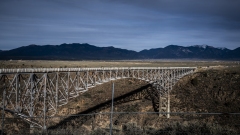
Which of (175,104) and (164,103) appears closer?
(164,103)

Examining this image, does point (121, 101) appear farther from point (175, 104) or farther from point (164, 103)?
point (175, 104)

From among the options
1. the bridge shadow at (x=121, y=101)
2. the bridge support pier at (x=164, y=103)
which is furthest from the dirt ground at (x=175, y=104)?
the bridge support pier at (x=164, y=103)

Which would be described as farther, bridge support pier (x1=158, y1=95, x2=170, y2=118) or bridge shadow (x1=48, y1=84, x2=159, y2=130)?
bridge support pier (x1=158, y1=95, x2=170, y2=118)

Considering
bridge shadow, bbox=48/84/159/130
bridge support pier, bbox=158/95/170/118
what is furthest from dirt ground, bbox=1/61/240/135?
bridge support pier, bbox=158/95/170/118

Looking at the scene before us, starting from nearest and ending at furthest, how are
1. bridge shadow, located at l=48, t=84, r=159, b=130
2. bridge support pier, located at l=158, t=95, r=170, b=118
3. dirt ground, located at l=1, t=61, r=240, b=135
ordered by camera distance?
dirt ground, located at l=1, t=61, r=240, b=135 < bridge shadow, located at l=48, t=84, r=159, b=130 < bridge support pier, located at l=158, t=95, r=170, b=118

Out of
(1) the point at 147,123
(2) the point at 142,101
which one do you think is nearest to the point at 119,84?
(2) the point at 142,101

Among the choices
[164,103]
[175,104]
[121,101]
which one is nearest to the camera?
[164,103]

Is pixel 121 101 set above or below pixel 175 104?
above

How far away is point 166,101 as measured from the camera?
45500mm

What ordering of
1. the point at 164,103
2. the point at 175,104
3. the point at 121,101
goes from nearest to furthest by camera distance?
1. the point at 164,103
2. the point at 121,101
3. the point at 175,104

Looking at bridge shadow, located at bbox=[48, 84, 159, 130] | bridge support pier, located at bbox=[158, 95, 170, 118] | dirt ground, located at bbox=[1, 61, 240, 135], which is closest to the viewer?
dirt ground, located at bbox=[1, 61, 240, 135]

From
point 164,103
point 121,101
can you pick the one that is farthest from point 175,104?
point 121,101

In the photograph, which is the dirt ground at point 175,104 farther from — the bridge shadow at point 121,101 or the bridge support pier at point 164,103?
the bridge support pier at point 164,103

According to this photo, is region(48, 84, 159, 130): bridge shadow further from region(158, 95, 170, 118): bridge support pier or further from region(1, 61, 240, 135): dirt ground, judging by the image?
region(158, 95, 170, 118): bridge support pier
